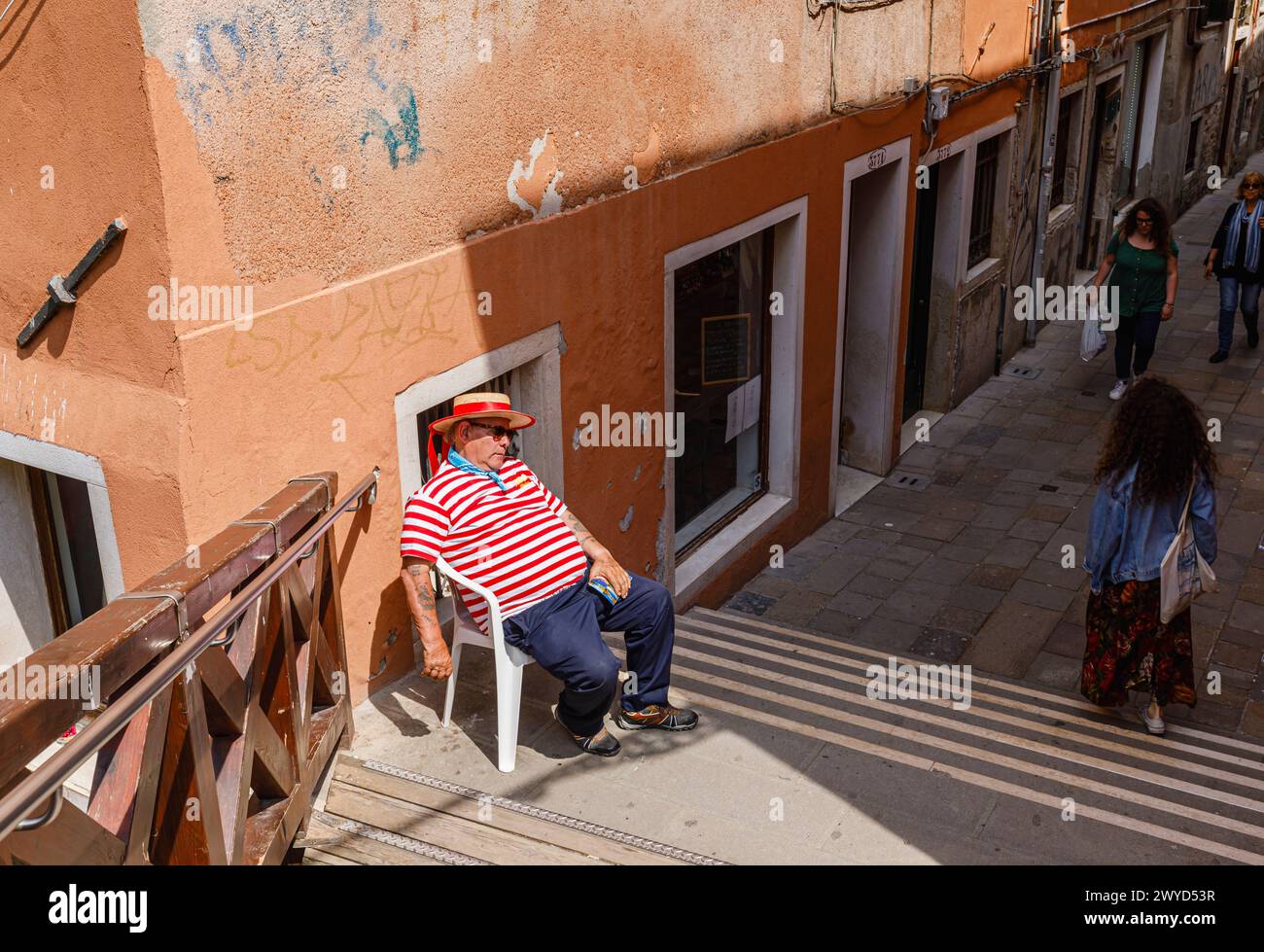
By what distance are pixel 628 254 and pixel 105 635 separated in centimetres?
409

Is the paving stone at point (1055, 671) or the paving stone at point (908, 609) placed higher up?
the paving stone at point (1055, 671)

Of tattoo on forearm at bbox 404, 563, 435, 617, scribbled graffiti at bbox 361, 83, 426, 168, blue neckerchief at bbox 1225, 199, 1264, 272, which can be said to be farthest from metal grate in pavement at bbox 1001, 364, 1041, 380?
tattoo on forearm at bbox 404, 563, 435, 617

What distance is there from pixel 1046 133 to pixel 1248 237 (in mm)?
2325

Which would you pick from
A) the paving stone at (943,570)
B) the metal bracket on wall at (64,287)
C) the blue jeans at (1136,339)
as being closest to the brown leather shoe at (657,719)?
the metal bracket on wall at (64,287)

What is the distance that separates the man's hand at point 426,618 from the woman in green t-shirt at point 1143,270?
7784mm

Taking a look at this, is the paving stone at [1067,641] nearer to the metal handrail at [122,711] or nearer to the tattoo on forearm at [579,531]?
the tattoo on forearm at [579,531]

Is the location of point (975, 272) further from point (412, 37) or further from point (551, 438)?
point (412, 37)

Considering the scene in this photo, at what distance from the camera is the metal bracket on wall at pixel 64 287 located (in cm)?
383

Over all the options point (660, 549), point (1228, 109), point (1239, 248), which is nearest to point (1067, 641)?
point (660, 549)

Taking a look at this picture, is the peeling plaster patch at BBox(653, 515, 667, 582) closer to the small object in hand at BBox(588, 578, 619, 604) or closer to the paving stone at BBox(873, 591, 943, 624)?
the paving stone at BBox(873, 591, 943, 624)

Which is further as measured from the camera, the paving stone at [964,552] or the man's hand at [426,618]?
the paving stone at [964,552]

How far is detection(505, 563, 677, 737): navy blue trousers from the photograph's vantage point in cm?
446

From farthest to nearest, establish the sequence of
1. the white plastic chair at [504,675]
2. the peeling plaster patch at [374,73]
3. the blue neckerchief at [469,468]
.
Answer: the blue neckerchief at [469,468], the white plastic chair at [504,675], the peeling plaster patch at [374,73]

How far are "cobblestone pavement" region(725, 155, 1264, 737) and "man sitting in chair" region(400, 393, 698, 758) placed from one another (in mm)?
3223
